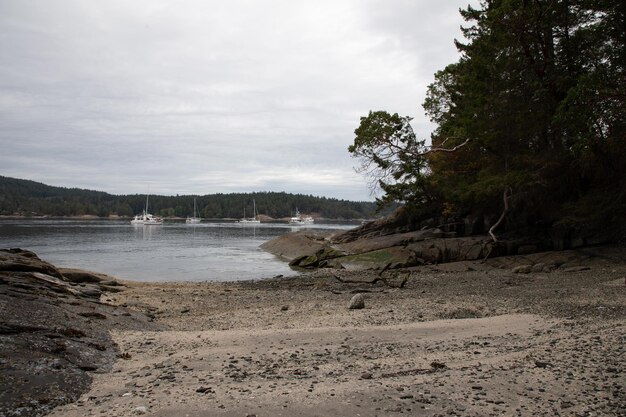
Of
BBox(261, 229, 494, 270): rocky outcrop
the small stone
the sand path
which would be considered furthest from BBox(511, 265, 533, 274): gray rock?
the small stone

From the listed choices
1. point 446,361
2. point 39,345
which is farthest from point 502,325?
point 39,345

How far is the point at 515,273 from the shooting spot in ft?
66.5

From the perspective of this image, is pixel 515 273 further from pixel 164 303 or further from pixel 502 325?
pixel 164 303

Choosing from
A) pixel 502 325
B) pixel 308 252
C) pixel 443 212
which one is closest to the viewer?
pixel 502 325

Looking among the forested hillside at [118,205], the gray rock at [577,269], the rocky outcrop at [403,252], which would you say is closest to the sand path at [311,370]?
the gray rock at [577,269]

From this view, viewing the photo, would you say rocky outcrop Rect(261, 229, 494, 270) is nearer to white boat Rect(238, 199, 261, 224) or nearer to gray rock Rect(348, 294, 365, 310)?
gray rock Rect(348, 294, 365, 310)

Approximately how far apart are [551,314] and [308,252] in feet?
90.3

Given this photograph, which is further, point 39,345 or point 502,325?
point 502,325

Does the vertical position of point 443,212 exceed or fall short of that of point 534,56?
it falls short

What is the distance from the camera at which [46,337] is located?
7.84 metres

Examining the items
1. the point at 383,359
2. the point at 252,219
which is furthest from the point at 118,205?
the point at 383,359

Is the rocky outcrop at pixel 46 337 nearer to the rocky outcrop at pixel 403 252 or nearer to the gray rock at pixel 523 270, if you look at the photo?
the rocky outcrop at pixel 403 252

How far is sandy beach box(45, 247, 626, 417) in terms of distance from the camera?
533 cm

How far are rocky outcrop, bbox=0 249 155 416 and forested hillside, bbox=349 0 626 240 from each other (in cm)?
1552
